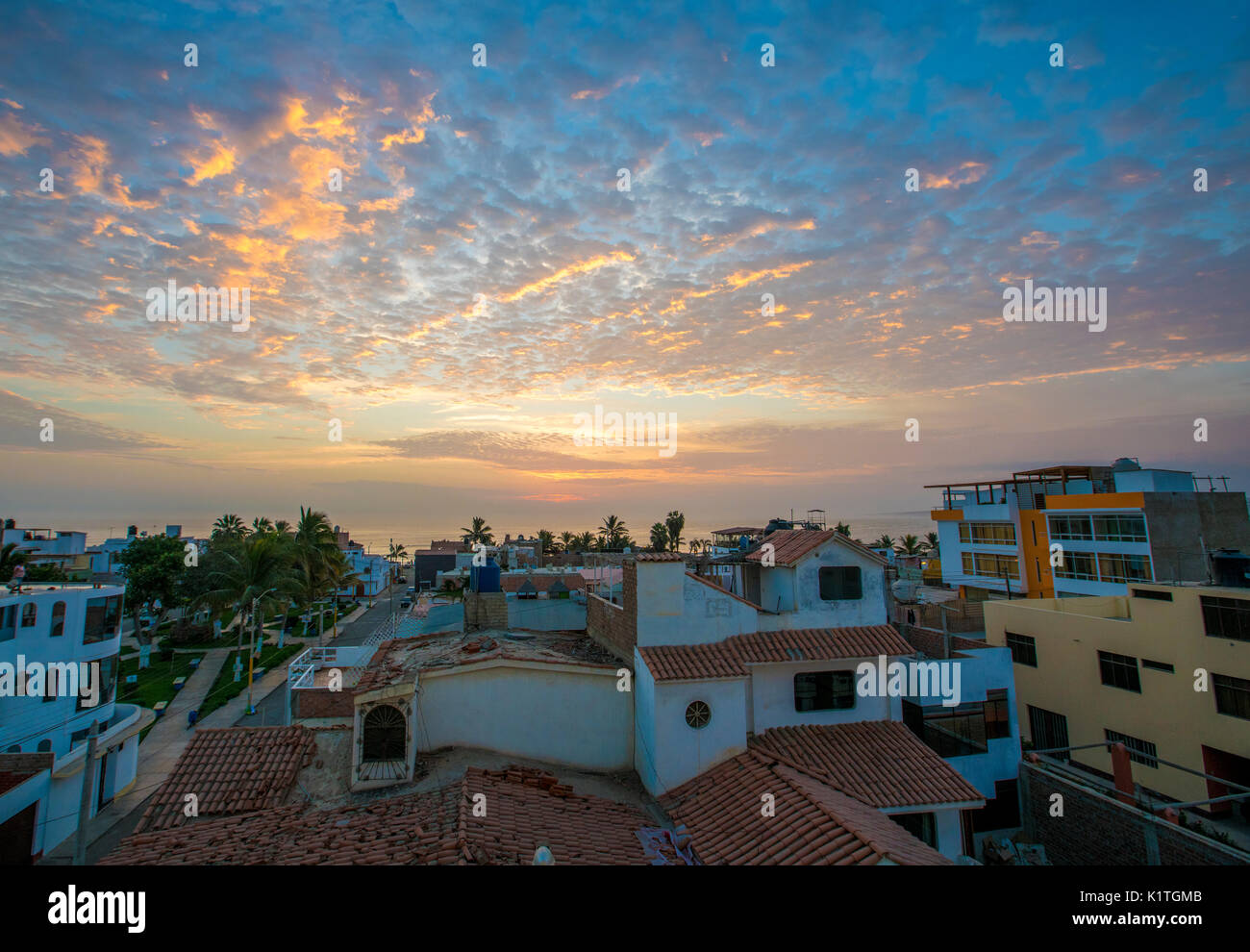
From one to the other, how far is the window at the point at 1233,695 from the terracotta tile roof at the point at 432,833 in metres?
18.1

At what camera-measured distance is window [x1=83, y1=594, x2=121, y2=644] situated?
86.3 ft

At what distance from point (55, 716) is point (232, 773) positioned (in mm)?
17866

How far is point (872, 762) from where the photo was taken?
614 inches

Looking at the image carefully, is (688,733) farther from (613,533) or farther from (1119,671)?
(613,533)

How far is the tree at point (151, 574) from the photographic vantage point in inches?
1812

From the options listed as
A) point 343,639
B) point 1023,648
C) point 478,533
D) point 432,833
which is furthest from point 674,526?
point 432,833

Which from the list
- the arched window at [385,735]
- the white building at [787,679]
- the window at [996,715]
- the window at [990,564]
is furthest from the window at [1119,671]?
the window at [990,564]

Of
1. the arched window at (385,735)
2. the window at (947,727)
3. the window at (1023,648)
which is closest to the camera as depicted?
the arched window at (385,735)

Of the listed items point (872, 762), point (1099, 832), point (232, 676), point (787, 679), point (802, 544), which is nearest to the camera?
point (872, 762)

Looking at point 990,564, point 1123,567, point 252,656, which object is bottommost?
point 252,656

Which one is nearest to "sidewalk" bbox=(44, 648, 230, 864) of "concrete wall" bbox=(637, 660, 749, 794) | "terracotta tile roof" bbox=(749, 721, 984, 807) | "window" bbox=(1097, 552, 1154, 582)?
"concrete wall" bbox=(637, 660, 749, 794)

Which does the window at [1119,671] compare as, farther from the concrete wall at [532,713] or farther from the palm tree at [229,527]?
the palm tree at [229,527]
